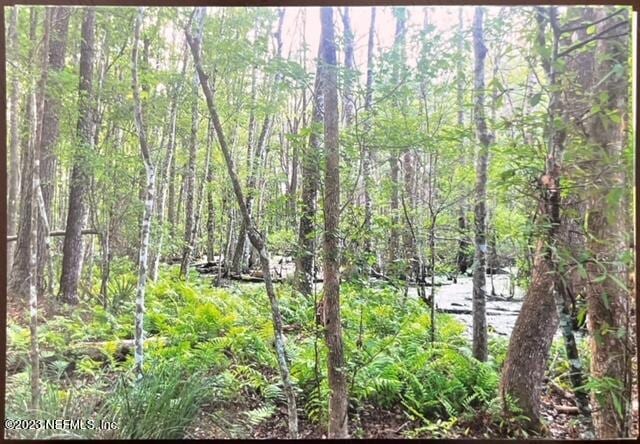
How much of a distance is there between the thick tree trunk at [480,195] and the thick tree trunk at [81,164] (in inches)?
71.2

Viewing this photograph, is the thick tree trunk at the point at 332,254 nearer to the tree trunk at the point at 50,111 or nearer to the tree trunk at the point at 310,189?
the tree trunk at the point at 310,189

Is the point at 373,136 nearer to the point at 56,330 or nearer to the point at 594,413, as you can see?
the point at 594,413

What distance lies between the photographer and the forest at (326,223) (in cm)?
174

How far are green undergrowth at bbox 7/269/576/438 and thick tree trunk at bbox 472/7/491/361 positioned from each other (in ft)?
0.23

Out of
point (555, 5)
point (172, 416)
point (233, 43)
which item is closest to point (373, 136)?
point (233, 43)

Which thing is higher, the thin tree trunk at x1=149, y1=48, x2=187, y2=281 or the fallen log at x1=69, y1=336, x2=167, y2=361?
the thin tree trunk at x1=149, y1=48, x2=187, y2=281

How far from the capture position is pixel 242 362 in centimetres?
193

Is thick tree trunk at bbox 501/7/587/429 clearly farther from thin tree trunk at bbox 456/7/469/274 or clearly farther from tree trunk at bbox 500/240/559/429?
thin tree trunk at bbox 456/7/469/274

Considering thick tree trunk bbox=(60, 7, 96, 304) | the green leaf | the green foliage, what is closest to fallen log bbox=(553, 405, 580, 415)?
the green leaf

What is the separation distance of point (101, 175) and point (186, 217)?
1.50 feet

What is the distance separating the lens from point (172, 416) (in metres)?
1.79

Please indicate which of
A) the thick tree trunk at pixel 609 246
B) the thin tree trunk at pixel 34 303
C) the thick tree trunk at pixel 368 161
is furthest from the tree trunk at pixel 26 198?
the thick tree trunk at pixel 609 246

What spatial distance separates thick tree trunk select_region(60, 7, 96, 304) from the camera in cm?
190

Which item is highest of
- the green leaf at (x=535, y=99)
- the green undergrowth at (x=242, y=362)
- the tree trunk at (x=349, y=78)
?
the tree trunk at (x=349, y=78)
